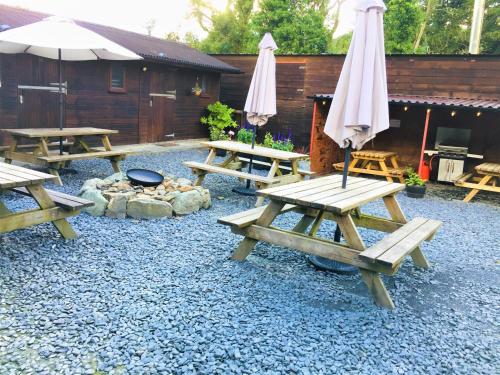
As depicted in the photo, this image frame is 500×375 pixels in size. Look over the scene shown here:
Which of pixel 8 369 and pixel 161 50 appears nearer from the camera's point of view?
pixel 8 369

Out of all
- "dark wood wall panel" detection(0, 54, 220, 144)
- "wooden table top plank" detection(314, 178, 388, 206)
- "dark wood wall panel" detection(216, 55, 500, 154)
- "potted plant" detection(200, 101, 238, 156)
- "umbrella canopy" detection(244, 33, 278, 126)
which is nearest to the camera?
"wooden table top plank" detection(314, 178, 388, 206)

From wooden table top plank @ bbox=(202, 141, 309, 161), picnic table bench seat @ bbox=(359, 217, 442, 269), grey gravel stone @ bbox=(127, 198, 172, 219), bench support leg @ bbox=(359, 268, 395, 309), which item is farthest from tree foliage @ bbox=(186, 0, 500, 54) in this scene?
Result: bench support leg @ bbox=(359, 268, 395, 309)

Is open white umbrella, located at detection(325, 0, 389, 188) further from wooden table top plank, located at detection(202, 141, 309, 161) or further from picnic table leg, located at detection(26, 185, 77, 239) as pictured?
wooden table top plank, located at detection(202, 141, 309, 161)

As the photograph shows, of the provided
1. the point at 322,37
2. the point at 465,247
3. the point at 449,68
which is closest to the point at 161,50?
the point at 449,68

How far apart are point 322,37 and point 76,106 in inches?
633

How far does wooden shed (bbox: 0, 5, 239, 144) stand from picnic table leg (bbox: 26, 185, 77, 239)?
5.65 metres

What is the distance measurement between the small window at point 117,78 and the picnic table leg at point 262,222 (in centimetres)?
825

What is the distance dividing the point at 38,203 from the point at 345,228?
9.27ft

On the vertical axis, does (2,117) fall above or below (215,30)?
below

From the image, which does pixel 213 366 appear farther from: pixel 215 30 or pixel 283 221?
pixel 215 30

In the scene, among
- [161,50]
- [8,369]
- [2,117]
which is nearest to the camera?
[8,369]

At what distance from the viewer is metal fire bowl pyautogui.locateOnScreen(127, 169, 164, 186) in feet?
20.2

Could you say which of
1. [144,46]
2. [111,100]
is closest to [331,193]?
[111,100]

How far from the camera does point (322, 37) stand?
76.2 ft
